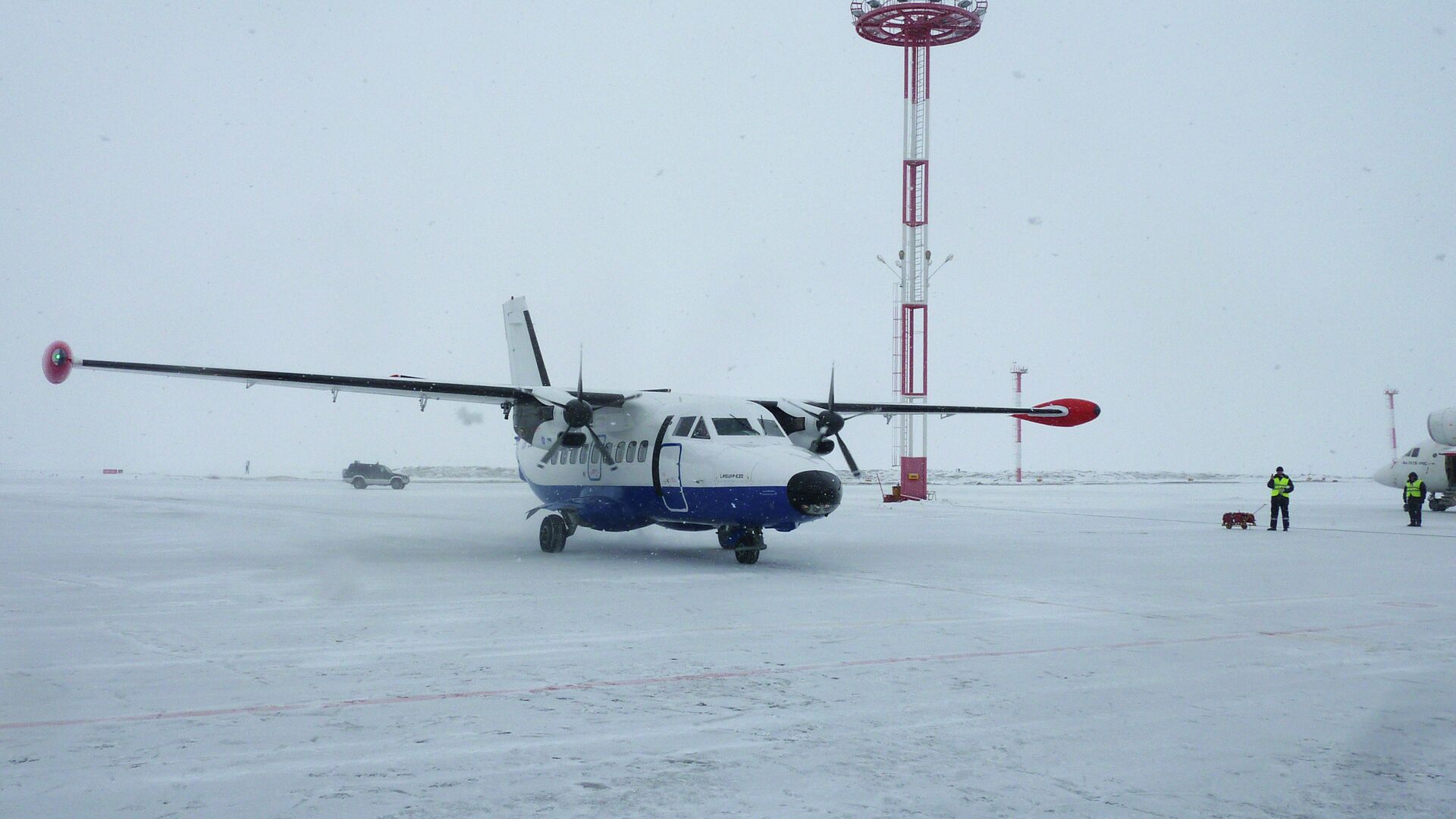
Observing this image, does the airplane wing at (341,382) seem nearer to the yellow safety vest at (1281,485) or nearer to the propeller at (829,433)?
the propeller at (829,433)

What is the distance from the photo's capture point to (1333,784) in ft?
16.6

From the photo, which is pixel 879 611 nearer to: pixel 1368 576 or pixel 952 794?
pixel 952 794

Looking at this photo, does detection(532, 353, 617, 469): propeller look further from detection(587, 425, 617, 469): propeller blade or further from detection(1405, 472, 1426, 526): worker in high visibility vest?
detection(1405, 472, 1426, 526): worker in high visibility vest

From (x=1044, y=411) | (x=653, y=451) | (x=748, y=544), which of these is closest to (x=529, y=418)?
(x=653, y=451)

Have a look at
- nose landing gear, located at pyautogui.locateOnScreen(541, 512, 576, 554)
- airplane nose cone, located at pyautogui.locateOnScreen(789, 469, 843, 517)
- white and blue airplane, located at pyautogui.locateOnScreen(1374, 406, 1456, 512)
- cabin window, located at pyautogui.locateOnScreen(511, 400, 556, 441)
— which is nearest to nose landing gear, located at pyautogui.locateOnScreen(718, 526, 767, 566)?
airplane nose cone, located at pyautogui.locateOnScreen(789, 469, 843, 517)

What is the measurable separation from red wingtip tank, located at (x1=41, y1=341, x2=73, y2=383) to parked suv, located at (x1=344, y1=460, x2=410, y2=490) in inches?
1680

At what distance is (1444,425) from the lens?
2870 cm

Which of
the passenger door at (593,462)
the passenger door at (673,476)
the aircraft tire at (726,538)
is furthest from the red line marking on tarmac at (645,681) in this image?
the passenger door at (593,462)

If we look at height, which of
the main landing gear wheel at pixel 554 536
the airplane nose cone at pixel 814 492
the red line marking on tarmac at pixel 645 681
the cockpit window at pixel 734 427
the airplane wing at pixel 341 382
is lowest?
the red line marking on tarmac at pixel 645 681

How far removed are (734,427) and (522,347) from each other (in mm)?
8223

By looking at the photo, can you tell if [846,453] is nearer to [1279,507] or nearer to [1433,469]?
[1279,507]

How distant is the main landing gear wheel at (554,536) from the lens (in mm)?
19344

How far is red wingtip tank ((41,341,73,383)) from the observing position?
14.4 metres

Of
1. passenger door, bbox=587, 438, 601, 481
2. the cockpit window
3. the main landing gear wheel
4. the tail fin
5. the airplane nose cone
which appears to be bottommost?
the main landing gear wheel
